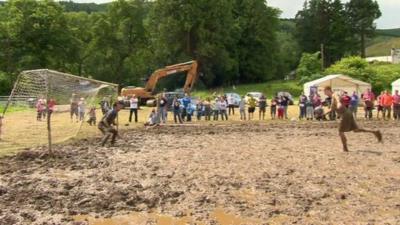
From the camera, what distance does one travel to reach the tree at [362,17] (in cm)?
10644

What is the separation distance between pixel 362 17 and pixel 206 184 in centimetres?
10223

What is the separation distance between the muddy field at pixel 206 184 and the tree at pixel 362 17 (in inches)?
3630

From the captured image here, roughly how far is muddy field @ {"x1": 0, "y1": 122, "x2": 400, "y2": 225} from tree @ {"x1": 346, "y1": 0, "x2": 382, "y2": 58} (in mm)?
92199

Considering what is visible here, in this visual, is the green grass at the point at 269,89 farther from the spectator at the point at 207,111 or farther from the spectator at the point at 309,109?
the spectator at the point at 309,109

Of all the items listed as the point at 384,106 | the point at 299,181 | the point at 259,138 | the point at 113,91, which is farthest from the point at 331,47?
the point at 299,181

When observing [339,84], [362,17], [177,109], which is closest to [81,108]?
[177,109]

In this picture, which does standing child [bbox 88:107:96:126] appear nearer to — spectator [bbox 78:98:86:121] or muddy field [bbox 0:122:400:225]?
spectator [bbox 78:98:86:121]

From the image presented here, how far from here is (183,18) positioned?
245ft

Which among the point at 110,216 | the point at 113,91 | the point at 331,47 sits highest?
the point at 331,47

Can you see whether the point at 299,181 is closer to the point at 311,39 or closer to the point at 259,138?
the point at 259,138

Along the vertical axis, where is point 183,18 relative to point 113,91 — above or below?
above

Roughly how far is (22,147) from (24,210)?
959 cm

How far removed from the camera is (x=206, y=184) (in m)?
11.1

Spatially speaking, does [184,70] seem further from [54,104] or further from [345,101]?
[345,101]
